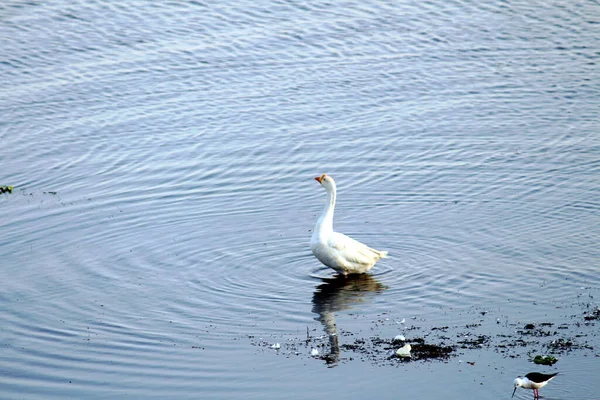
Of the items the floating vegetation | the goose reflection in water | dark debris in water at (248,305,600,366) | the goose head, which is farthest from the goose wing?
the floating vegetation

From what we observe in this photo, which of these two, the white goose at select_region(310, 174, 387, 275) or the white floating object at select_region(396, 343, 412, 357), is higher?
the white floating object at select_region(396, 343, 412, 357)

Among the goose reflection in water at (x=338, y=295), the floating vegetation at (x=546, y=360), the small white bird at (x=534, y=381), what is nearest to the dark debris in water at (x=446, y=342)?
the floating vegetation at (x=546, y=360)

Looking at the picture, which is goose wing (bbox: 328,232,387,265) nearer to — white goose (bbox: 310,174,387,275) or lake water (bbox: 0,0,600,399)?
white goose (bbox: 310,174,387,275)

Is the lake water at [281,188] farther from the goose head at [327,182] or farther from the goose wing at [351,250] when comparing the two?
the goose head at [327,182]

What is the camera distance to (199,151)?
23.8 metres

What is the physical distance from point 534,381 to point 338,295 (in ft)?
17.5

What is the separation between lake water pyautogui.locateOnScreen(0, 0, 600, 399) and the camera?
1350 cm

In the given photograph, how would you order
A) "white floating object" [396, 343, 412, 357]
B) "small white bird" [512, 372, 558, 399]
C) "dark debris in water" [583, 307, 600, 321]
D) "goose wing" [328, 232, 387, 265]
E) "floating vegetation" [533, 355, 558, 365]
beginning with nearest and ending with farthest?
"small white bird" [512, 372, 558, 399], "floating vegetation" [533, 355, 558, 365], "white floating object" [396, 343, 412, 357], "dark debris in water" [583, 307, 600, 321], "goose wing" [328, 232, 387, 265]

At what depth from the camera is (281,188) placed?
2136 centimetres

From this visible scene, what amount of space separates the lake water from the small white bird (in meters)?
0.40

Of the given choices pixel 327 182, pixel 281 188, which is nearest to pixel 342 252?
pixel 327 182

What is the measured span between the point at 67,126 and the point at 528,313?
15.4 meters

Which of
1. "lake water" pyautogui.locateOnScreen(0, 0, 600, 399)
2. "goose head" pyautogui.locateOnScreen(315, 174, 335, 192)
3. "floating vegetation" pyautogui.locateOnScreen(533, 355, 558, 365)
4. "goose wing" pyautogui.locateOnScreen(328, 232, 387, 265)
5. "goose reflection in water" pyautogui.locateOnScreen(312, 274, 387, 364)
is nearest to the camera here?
"floating vegetation" pyautogui.locateOnScreen(533, 355, 558, 365)

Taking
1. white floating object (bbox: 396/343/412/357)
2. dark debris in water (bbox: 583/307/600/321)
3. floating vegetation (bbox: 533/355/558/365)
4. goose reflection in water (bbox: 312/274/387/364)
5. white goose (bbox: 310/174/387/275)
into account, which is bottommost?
goose reflection in water (bbox: 312/274/387/364)
